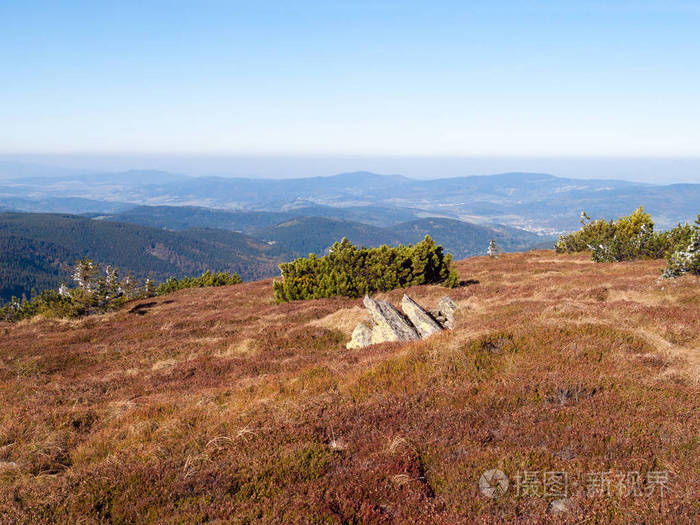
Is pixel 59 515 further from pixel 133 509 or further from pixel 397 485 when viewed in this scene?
pixel 397 485

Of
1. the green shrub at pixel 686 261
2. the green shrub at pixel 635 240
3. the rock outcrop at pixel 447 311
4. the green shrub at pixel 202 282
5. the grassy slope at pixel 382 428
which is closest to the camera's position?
the grassy slope at pixel 382 428

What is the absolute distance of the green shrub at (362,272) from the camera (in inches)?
1050

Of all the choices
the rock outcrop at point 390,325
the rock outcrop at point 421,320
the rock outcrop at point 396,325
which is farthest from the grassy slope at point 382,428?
the rock outcrop at point 421,320

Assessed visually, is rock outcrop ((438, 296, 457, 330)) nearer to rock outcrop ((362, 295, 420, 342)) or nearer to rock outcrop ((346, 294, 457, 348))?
rock outcrop ((346, 294, 457, 348))

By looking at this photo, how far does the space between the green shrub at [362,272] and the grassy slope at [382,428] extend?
1254 centimetres

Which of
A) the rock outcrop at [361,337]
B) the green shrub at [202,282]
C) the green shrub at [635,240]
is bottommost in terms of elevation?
the green shrub at [202,282]

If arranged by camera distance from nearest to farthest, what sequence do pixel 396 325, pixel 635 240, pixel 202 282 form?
1. pixel 396 325
2. pixel 635 240
3. pixel 202 282

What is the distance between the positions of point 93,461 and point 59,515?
1882mm

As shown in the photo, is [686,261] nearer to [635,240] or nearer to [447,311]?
[447,311]

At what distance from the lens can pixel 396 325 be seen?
14.8 metres

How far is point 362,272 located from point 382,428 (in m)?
20.5

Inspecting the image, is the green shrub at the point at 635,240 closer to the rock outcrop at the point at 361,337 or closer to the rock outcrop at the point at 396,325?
the rock outcrop at the point at 396,325

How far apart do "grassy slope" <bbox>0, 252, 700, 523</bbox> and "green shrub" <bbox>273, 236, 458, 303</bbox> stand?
12538 millimetres

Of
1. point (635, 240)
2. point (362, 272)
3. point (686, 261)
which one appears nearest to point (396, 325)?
point (362, 272)
